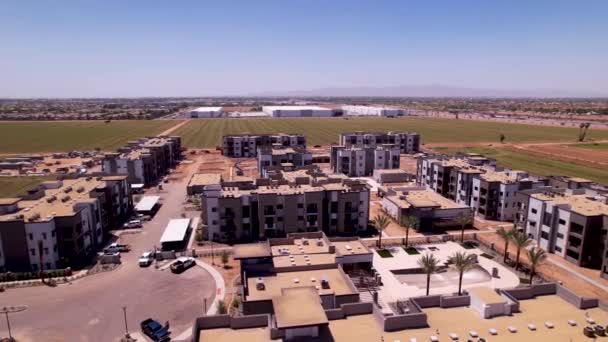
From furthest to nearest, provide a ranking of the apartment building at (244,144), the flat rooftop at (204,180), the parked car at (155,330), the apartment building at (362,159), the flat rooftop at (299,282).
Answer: the apartment building at (244,144) → the apartment building at (362,159) → the flat rooftop at (204,180) → the parked car at (155,330) → the flat rooftop at (299,282)

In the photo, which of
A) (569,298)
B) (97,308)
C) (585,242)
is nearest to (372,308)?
(569,298)

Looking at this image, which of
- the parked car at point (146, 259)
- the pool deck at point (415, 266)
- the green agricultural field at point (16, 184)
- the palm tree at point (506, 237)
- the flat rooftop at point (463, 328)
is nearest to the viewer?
the flat rooftop at point (463, 328)

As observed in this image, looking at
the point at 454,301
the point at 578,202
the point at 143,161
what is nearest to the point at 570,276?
the point at 578,202

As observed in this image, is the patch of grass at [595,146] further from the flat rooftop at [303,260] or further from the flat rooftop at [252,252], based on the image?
the flat rooftop at [252,252]

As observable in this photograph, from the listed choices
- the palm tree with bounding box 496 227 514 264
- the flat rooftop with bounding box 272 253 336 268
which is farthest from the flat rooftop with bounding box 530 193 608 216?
the flat rooftop with bounding box 272 253 336 268

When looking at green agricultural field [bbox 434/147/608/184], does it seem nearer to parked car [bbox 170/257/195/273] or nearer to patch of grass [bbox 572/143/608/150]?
patch of grass [bbox 572/143/608/150]

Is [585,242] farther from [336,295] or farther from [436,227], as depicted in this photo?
[336,295]

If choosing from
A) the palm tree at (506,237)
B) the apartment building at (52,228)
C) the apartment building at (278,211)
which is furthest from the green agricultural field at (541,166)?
the apartment building at (52,228)
